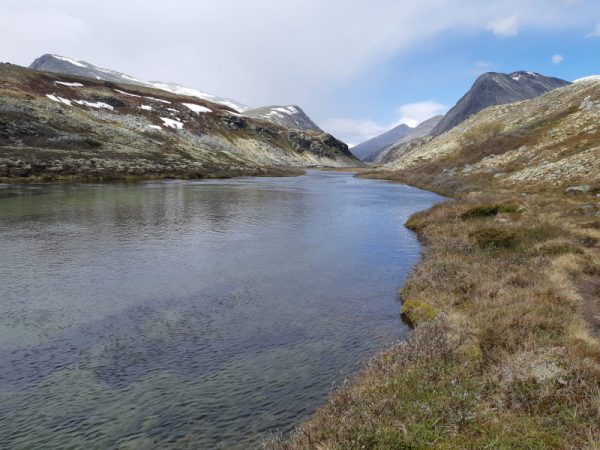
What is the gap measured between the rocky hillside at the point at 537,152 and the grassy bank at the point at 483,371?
29539 mm

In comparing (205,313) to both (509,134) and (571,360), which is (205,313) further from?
(509,134)

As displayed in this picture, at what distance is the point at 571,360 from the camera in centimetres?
951

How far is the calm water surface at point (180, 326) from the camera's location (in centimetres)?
1024

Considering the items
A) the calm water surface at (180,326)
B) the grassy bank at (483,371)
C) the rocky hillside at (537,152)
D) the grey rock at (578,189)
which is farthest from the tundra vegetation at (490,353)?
the rocky hillside at (537,152)

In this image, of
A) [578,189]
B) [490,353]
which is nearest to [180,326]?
[490,353]

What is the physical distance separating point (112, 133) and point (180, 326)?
10359cm

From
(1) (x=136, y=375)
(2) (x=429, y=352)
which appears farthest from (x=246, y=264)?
(2) (x=429, y=352)

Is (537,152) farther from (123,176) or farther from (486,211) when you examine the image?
(123,176)

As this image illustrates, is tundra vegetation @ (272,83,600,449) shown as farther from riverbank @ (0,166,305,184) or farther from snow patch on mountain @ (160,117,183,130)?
snow patch on mountain @ (160,117,183,130)

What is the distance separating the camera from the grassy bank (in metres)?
7.86

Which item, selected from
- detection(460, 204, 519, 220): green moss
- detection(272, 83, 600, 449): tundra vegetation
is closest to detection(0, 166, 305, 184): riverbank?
detection(272, 83, 600, 449): tundra vegetation

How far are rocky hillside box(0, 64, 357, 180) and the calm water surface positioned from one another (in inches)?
2048

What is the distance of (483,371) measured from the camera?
10.4m

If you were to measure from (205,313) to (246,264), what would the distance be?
7.45m
